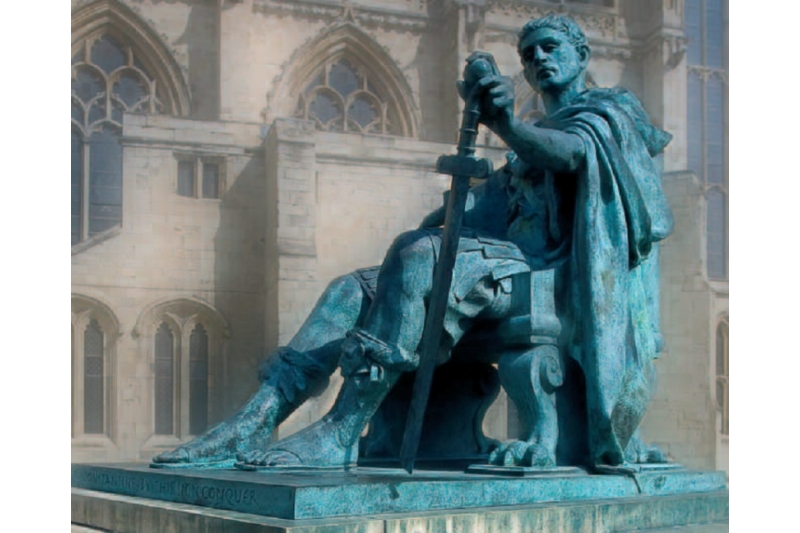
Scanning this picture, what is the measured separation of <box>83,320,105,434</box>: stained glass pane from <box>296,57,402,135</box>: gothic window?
527 centimetres

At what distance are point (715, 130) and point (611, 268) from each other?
15.7 meters

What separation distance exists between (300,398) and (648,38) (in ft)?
51.3

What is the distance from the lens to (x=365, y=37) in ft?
54.4

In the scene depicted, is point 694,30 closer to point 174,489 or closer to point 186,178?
point 186,178

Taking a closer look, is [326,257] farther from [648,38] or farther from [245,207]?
[648,38]

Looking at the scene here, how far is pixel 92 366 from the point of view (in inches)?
475

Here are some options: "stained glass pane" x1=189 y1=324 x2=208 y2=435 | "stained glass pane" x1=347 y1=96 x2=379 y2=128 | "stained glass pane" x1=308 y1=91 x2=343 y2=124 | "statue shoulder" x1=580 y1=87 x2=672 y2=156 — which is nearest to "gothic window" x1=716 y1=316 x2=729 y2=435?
"stained glass pane" x1=347 y1=96 x2=379 y2=128

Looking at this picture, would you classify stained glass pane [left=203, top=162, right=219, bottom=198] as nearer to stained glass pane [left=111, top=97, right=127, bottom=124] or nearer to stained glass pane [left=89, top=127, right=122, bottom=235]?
stained glass pane [left=89, top=127, right=122, bottom=235]

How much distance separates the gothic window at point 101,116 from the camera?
1383cm

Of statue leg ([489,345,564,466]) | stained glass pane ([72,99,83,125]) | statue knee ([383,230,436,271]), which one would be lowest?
statue leg ([489,345,564,466])

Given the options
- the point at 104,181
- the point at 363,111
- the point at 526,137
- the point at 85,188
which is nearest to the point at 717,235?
the point at 363,111

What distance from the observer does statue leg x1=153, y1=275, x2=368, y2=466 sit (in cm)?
271

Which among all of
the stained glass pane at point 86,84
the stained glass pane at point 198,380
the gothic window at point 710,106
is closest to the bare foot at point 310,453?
the stained glass pane at point 198,380

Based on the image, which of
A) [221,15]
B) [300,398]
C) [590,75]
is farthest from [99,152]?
[300,398]
